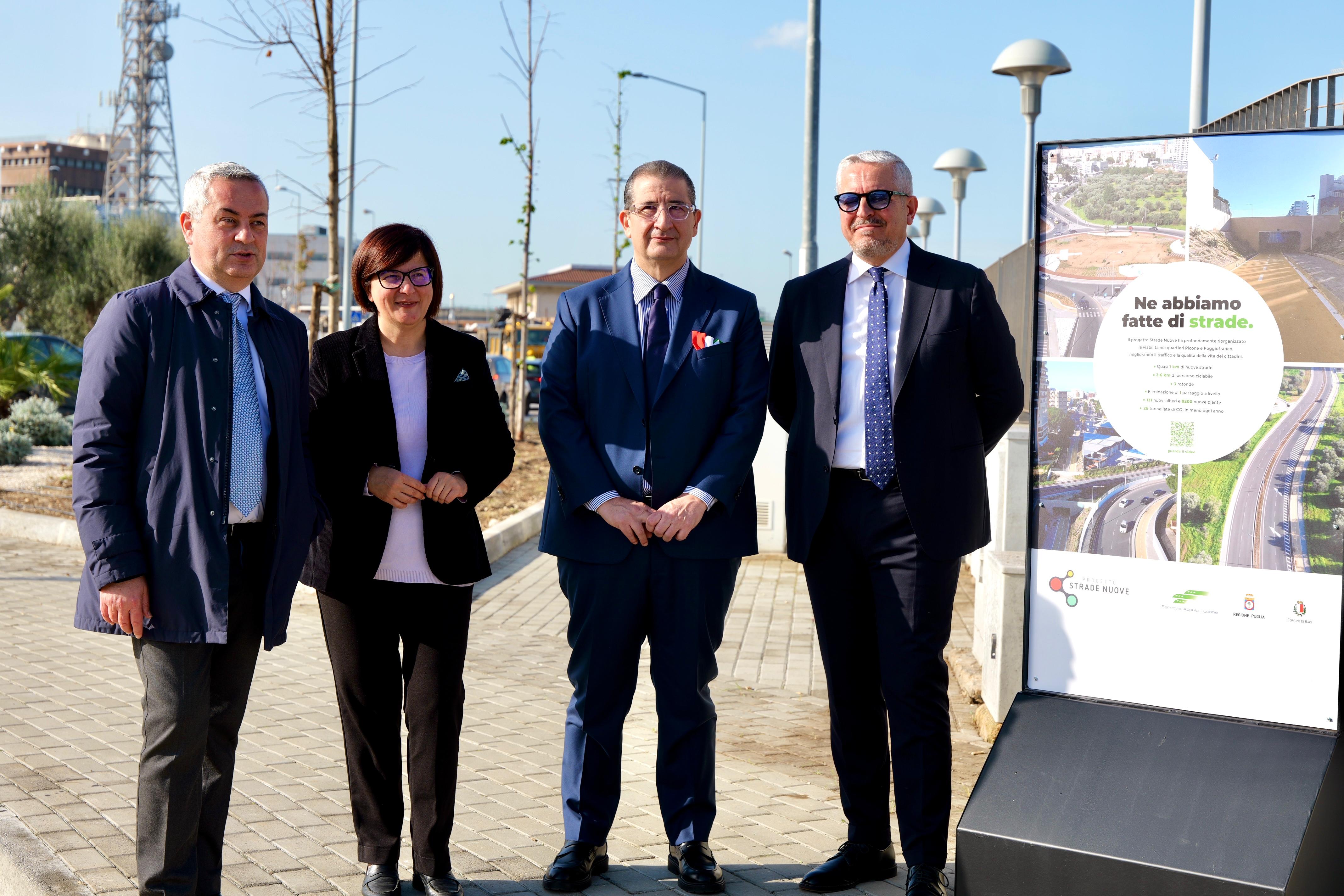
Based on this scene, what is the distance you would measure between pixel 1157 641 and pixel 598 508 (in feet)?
5.62

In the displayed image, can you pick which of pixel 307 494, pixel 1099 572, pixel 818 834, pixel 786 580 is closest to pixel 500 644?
pixel 786 580

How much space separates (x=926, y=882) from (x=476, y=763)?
2171 millimetres

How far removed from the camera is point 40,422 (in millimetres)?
17641

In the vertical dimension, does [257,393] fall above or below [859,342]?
below

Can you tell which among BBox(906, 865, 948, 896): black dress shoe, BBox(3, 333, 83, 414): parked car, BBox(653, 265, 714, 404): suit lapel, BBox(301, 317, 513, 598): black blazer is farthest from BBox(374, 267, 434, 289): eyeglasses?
BBox(3, 333, 83, 414): parked car

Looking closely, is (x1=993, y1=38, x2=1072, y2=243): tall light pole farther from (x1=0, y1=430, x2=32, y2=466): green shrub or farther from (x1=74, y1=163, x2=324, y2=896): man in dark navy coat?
(x1=0, y1=430, x2=32, y2=466): green shrub

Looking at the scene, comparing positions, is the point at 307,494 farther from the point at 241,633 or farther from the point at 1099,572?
the point at 1099,572

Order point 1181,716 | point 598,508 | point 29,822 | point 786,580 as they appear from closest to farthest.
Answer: point 1181,716
point 598,508
point 29,822
point 786,580

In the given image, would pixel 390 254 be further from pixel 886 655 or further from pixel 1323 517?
pixel 1323 517

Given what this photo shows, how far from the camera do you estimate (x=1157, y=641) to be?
141 inches

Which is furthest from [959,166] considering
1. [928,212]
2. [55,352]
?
[55,352]

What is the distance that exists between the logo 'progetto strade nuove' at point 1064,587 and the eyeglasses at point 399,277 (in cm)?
214

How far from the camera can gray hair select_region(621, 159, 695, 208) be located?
158 inches

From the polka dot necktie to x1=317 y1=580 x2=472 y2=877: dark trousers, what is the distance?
137 centimetres
